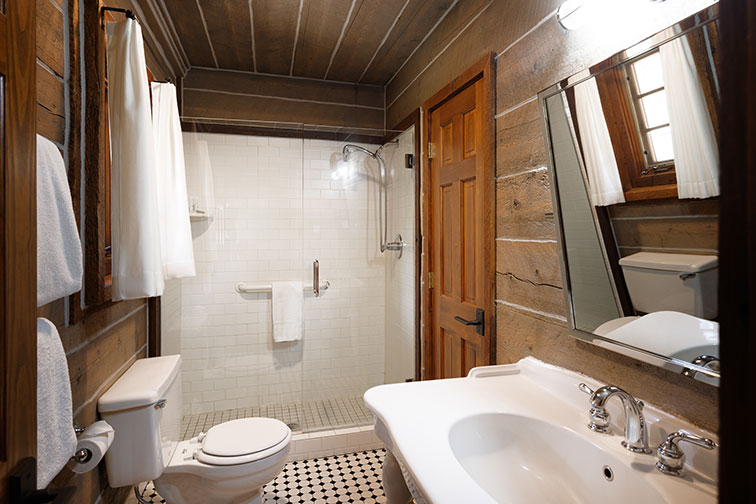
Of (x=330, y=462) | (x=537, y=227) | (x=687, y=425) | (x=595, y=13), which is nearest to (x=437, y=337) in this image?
(x=330, y=462)

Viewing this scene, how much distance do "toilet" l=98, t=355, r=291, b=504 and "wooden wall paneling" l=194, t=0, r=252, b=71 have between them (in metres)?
1.82

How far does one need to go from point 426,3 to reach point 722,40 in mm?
2160

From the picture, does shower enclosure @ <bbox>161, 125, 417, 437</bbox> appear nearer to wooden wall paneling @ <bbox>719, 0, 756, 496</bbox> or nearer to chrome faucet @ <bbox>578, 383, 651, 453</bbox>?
chrome faucet @ <bbox>578, 383, 651, 453</bbox>

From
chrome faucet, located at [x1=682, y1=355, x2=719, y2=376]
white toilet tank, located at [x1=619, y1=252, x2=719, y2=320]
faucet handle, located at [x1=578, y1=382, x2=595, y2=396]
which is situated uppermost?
white toilet tank, located at [x1=619, y1=252, x2=719, y2=320]

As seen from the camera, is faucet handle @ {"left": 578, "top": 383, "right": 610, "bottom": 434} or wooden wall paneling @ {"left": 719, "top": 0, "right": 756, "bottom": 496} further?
faucet handle @ {"left": 578, "top": 383, "right": 610, "bottom": 434}

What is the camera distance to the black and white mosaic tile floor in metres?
2.05

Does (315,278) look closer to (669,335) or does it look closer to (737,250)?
(669,335)

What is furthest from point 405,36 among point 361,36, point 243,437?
point 243,437

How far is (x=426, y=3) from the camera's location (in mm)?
2119

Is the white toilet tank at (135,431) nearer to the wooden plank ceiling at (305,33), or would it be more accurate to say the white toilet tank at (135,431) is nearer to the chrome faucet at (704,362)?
the chrome faucet at (704,362)

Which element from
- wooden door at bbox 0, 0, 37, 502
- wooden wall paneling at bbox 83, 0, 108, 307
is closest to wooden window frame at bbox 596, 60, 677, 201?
wooden door at bbox 0, 0, 37, 502

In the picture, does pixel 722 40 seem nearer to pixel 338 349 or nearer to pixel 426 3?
pixel 426 3

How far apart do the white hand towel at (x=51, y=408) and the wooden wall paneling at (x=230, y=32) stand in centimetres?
189

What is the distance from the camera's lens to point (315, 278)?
273 centimetres
